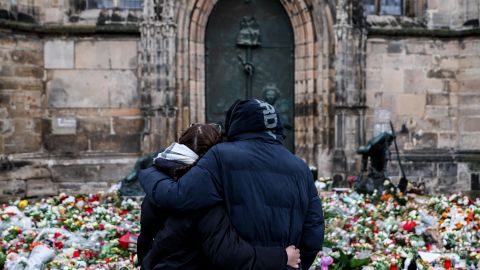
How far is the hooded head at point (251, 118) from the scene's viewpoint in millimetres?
2859

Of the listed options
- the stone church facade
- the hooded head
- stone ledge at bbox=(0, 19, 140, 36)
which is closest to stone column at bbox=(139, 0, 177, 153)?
the stone church facade

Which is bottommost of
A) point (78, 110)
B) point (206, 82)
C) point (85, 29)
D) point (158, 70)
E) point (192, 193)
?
point (192, 193)

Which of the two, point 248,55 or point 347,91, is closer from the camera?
point 347,91

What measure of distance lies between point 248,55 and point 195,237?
9174mm

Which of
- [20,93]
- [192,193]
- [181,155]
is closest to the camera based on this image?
[192,193]

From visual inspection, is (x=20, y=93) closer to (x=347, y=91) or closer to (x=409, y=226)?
(x=347, y=91)

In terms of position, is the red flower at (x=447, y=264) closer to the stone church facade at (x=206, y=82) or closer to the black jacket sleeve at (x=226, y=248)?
the black jacket sleeve at (x=226, y=248)

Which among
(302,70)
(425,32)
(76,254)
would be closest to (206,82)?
(302,70)

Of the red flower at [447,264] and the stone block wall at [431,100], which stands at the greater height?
the stone block wall at [431,100]

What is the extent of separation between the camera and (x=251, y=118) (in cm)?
287

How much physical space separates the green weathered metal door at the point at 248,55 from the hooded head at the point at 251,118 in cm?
884

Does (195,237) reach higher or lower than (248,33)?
lower

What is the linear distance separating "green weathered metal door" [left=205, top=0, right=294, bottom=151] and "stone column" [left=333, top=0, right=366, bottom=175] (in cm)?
104

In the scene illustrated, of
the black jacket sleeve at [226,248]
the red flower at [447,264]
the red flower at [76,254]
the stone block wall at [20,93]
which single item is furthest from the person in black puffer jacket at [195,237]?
the stone block wall at [20,93]
